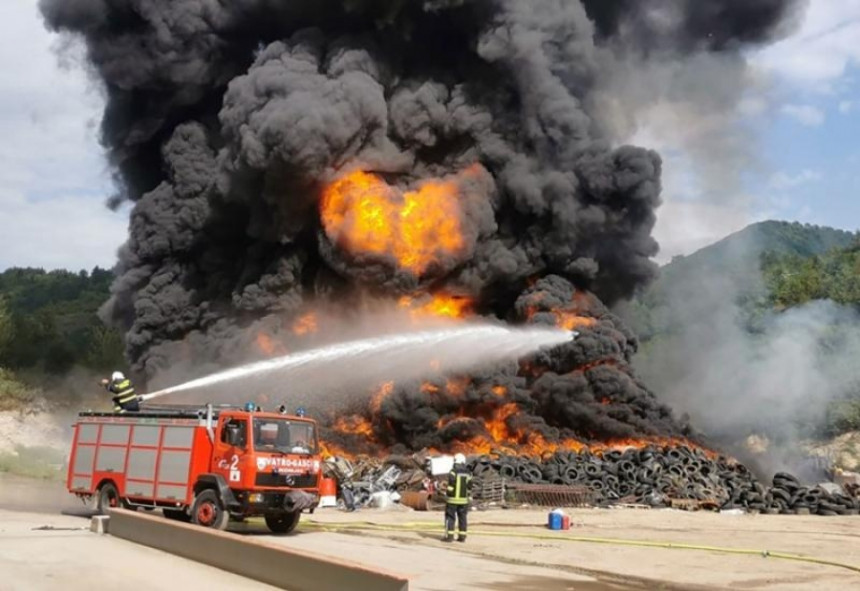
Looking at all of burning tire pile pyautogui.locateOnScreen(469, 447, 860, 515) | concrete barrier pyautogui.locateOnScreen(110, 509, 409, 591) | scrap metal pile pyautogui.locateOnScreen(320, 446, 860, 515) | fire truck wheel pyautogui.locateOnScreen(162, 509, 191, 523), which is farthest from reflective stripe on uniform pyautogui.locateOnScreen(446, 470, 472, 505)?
burning tire pile pyautogui.locateOnScreen(469, 447, 860, 515)

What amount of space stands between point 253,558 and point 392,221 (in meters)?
23.7

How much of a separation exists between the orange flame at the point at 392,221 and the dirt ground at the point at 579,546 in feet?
41.0

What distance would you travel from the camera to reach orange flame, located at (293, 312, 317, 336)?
3597cm

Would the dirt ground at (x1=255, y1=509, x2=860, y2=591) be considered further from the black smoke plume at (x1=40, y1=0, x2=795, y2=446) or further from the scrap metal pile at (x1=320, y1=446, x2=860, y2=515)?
the black smoke plume at (x1=40, y1=0, x2=795, y2=446)

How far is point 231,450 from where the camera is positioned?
16.6 meters

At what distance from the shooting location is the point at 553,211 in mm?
35875

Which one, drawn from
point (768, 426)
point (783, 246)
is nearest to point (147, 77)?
point (768, 426)

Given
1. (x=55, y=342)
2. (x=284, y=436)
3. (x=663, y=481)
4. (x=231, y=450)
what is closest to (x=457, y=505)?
(x=284, y=436)

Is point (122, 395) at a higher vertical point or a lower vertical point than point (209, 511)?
higher

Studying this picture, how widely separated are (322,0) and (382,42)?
3.30 meters

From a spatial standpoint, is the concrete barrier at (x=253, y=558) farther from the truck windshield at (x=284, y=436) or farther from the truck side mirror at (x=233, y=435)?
the truck windshield at (x=284, y=436)

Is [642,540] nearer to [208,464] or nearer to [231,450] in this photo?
[231,450]

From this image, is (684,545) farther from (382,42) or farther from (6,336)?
(6,336)

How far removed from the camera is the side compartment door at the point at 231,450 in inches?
645
